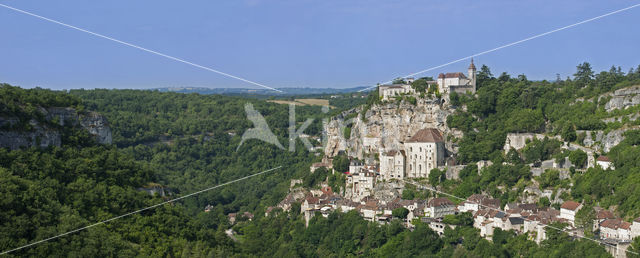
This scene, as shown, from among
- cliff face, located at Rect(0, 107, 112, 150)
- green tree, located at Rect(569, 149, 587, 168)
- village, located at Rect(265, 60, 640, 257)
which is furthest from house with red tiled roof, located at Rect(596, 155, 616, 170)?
cliff face, located at Rect(0, 107, 112, 150)

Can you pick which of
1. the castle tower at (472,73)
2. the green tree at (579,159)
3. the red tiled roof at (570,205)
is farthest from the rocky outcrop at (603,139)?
the castle tower at (472,73)

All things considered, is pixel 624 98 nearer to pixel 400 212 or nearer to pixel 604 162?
pixel 604 162

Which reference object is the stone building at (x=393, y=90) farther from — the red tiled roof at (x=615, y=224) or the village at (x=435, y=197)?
the red tiled roof at (x=615, y=224)

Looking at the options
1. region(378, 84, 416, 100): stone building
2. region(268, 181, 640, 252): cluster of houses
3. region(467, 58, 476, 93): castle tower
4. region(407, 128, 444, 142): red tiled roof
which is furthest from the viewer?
region(378, 84, 416, 100): stone building

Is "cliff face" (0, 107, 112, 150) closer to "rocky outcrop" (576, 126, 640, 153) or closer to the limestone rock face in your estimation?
the limestone rock face

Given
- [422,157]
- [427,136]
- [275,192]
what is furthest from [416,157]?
[275,192]

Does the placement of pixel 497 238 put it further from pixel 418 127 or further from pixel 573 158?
pixel 418 127

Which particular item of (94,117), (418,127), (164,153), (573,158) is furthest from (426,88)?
(164,153)
